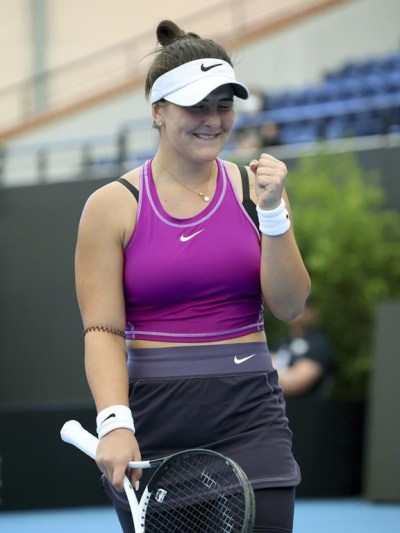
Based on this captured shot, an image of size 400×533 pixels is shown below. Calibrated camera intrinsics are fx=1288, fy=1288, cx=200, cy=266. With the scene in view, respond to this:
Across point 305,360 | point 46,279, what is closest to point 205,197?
point 305,360

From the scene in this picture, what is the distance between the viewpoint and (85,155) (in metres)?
14.0

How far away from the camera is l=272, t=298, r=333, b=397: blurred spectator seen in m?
9.12

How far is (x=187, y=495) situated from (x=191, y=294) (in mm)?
503

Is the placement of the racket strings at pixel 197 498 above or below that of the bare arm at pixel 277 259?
below

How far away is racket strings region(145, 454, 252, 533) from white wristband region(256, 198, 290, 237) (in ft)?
1.91

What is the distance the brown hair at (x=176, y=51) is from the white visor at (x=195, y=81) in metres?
0.03

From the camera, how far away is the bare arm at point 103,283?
10.6 feet

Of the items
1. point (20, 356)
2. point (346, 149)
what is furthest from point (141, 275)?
point (20, 356)

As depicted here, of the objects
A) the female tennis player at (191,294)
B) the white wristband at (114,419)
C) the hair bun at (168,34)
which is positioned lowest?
the white wristband at (114,419)

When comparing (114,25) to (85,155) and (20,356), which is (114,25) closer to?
(85,155)

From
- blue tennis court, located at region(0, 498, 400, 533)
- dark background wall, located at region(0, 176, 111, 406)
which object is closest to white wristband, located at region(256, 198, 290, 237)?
blue tennis court, located at region(0, 498, 400, 533)

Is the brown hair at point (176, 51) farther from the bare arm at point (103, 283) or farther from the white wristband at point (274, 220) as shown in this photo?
the white wristband at point (274, 220)

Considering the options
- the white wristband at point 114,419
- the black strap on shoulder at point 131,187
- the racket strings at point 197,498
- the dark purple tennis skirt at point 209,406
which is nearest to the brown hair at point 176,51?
the black strap on shoulder at point 131,187

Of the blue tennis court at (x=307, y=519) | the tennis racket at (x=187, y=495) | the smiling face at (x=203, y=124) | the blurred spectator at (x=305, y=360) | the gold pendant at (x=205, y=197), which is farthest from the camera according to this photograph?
the blurred spectator at (x=305, y=360)
